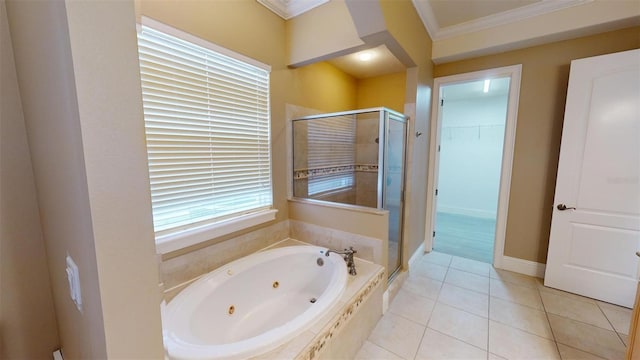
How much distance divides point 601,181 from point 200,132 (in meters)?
3.29

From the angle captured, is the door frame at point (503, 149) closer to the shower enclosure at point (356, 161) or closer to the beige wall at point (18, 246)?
the shower enclosure at point (356, 161)

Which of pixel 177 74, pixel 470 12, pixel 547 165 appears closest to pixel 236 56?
pixel 177 74

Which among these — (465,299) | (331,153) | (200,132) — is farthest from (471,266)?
(200,132)

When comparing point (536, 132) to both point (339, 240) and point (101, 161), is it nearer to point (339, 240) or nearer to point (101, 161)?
point (339, 240)

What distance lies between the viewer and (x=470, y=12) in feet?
7.50

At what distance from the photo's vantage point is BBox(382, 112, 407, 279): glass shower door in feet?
7.04

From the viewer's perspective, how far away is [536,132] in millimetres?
2490

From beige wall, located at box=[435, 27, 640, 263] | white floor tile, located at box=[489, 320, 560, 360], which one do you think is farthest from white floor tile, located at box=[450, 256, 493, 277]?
white floor tile, located at box=[489, 320, 560, 360]

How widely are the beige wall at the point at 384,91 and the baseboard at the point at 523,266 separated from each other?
218 cm

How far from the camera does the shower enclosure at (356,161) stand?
2.17 m

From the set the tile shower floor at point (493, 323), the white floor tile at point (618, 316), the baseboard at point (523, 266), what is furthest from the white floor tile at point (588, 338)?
the baseboard at point (523, 266)

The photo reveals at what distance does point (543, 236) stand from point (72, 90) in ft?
11.7

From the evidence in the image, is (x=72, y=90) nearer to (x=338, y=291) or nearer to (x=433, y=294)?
(x=338, y=291)

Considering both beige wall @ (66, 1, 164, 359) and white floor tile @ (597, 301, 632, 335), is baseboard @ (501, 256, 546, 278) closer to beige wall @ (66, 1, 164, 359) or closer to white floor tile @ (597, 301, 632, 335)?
white floor tile @ (597, 301, 632, 335)
